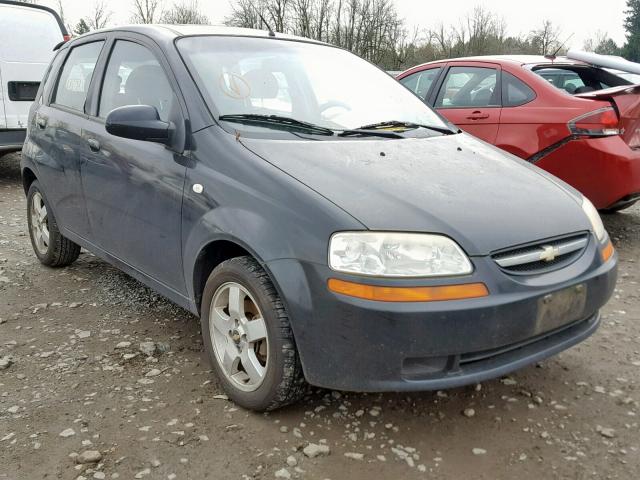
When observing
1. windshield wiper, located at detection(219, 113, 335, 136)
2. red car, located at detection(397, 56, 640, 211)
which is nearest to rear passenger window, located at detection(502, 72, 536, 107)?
red car, located at detection(397, 56, 640, 211)

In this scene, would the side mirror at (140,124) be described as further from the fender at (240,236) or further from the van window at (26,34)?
the van window at (26,34)

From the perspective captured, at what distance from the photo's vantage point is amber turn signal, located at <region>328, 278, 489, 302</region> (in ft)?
6.97

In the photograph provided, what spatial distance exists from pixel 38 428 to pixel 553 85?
4.53m

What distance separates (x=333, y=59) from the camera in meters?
3.61

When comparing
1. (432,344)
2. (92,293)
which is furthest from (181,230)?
(92,293)

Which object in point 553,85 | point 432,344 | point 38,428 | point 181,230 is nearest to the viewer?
point 432,344

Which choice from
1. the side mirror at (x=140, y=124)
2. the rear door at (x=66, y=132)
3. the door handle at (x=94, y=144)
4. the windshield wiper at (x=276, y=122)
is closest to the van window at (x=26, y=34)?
the rear door at (x=66, y=132)

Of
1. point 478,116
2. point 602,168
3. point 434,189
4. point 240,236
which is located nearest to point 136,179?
point 240,236

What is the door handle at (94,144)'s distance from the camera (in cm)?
344

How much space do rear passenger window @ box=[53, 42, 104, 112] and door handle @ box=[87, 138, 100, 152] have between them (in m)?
0.37

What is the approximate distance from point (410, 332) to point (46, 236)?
10.9ft

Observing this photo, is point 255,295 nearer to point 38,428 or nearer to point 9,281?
point 38,428

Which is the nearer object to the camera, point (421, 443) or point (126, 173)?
point (421, 443)

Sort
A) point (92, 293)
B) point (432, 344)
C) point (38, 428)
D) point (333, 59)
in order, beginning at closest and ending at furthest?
point (432, 344), point (38, 428), point (333, 59), point (92, 293)
